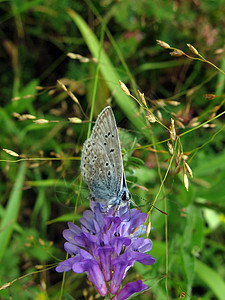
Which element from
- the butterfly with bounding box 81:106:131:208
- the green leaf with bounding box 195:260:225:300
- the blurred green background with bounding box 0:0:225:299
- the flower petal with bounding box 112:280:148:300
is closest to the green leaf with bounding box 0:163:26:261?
the blurred green background with bounding box 0:0:225:299

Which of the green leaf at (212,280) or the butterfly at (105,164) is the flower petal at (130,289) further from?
Result: the green leaf at (212,280)

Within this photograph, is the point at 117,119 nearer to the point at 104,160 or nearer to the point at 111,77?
the point at 111,77

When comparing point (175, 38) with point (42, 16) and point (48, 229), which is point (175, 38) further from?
point (48, 229)

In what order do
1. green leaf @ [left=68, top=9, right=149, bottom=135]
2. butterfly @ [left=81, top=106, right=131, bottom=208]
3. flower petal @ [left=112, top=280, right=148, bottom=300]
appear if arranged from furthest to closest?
green leaf @ [left=68, top=9, right=149, bottom=135] → butterfly @ [left=81, top=106, right=131, bottom=208] → flower petal @ [left=112, top=280, right=148, bottom=300]

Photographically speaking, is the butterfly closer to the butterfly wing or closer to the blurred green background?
the butterfly wing

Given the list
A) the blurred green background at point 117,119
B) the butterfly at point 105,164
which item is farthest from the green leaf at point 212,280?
the butterfly at point 105,164

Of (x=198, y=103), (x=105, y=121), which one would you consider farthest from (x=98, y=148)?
(x=198, y=103)

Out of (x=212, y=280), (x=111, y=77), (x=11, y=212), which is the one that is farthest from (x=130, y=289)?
(x=111, y=77)
